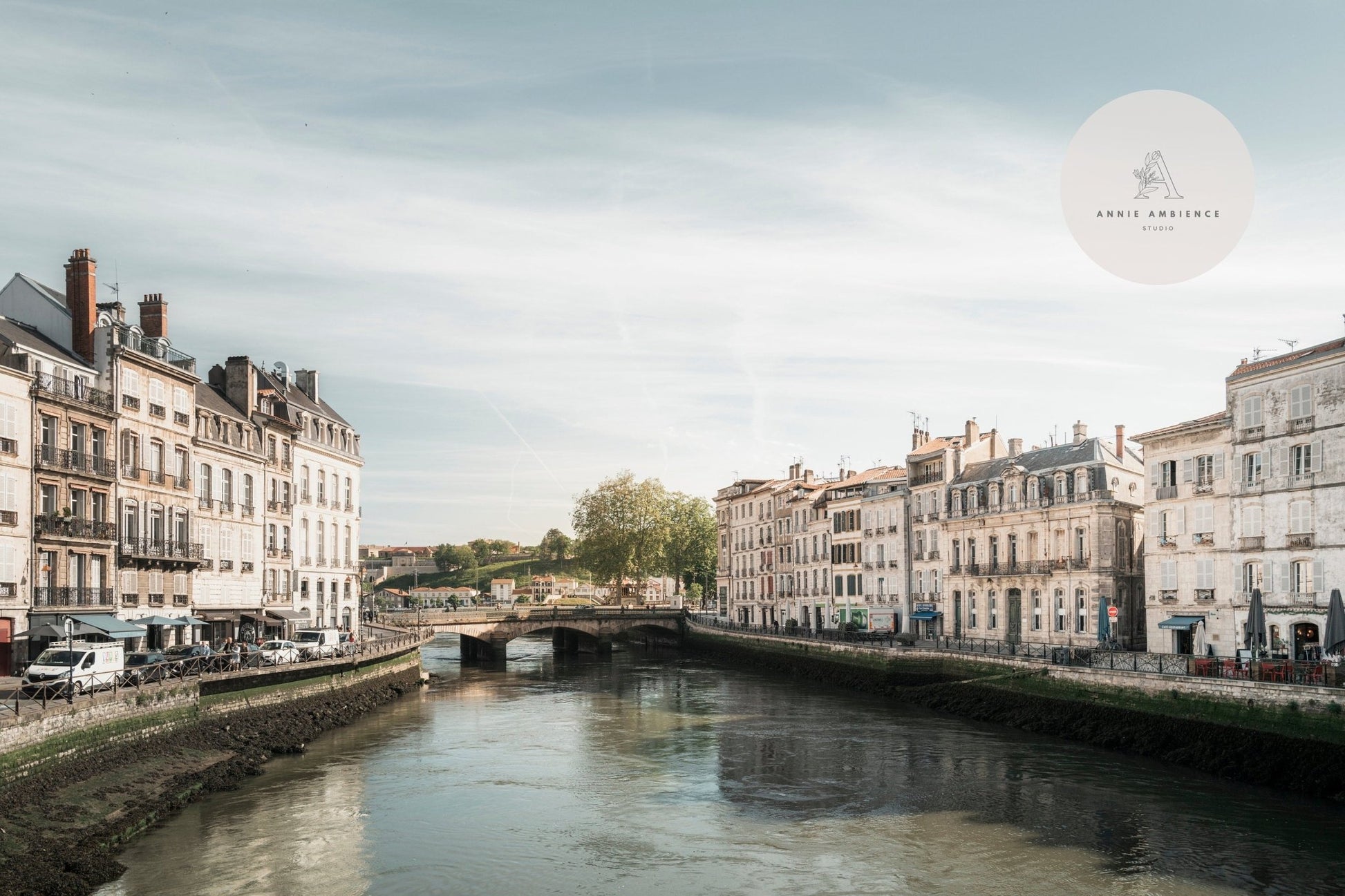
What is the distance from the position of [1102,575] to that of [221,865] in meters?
44.7

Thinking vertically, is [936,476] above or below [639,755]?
above

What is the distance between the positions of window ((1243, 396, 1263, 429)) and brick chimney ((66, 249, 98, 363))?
147 ft

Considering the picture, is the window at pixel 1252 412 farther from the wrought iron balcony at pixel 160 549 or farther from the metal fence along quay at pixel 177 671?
the wrought iron balcony at pixel 160 549

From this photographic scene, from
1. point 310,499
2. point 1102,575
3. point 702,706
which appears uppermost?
point 310,499

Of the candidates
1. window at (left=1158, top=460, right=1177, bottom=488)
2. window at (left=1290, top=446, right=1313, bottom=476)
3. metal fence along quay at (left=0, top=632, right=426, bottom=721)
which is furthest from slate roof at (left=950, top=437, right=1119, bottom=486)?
metal fence along quay at (left=0, top=632, right=426, bottom=721)

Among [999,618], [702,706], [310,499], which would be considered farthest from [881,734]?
[310,499]

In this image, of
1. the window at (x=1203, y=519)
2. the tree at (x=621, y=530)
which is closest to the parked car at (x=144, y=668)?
the window at (x=1203, y=519)

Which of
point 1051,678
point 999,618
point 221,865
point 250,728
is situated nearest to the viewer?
point 221,865

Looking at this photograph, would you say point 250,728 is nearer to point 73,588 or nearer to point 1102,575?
point 73,588

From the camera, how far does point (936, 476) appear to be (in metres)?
69.7

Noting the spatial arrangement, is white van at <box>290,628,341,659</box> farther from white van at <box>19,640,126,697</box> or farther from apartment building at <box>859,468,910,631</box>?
apartment building at <box>859,468,910,631</box>

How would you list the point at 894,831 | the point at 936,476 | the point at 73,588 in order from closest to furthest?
the point at 894,831, the point at 73,588, the point at 936,476

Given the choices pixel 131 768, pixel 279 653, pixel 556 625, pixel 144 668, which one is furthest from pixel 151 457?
pixel 556 625

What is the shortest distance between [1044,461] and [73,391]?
157ft
